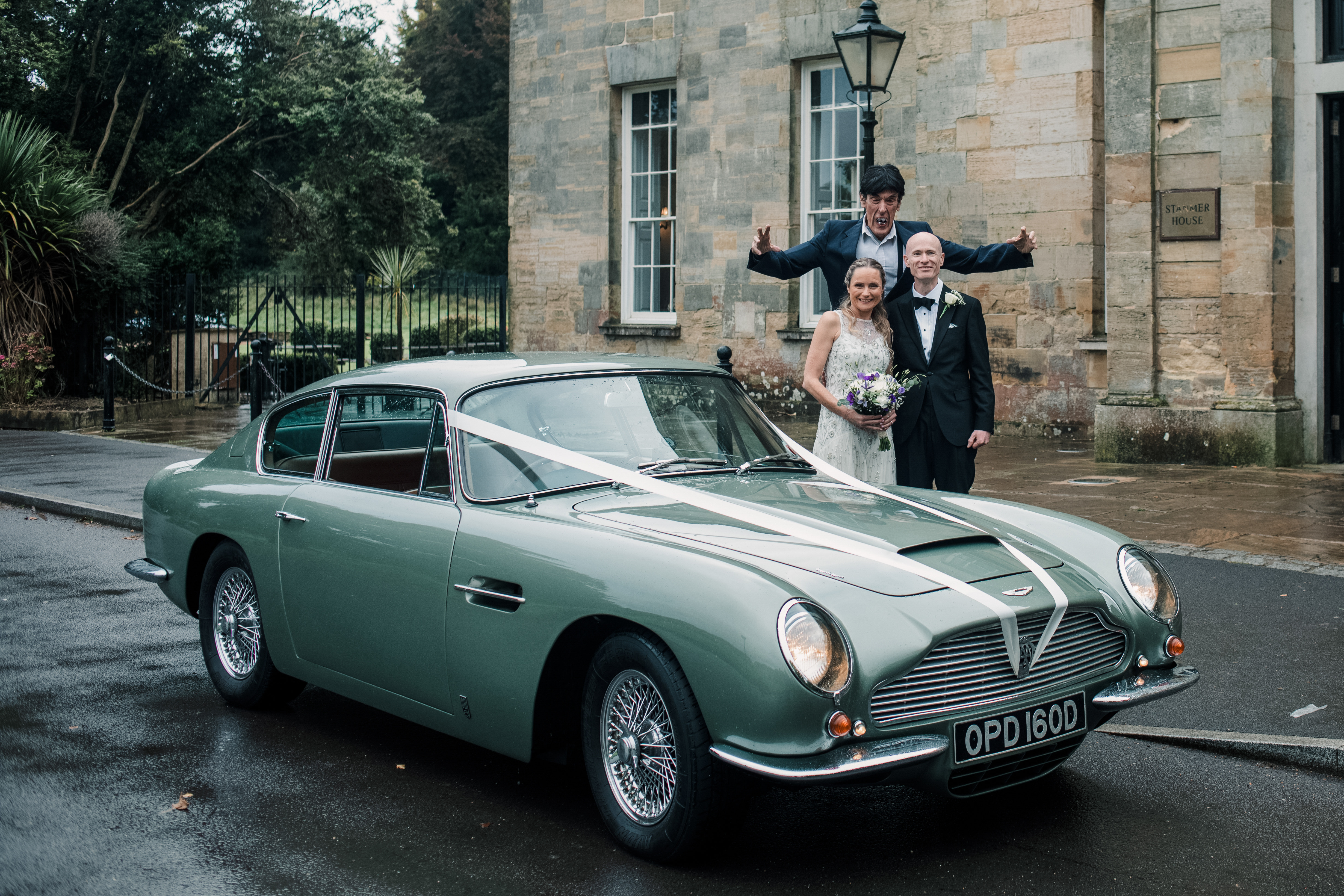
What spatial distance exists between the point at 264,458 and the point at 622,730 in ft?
8.01

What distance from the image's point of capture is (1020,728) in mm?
3672

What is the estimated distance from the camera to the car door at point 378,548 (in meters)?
4.39

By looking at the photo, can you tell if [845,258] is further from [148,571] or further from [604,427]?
[148,571]

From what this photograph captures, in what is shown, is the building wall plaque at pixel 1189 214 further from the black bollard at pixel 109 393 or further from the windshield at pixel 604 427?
the black bollard at pixel 109 393

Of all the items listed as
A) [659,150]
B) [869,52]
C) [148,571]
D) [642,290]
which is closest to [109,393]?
[642,290]

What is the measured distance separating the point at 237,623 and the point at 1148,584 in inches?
138

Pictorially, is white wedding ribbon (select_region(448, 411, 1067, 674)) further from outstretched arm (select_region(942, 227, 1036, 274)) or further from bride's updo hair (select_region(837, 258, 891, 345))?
outstretched arm (select_region(942, 227, 1036, 274))

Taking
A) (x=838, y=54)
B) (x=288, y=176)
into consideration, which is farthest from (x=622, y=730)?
(x=288, y=176)

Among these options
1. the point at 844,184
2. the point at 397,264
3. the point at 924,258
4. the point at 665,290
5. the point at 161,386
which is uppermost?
the point at 397,264

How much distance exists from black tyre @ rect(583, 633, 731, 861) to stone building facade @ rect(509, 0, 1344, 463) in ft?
31.1

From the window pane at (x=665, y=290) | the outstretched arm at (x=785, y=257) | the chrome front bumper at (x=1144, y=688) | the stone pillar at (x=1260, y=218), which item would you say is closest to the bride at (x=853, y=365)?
the outstretched arm at (x=785, y=257)

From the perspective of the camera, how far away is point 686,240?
17812 millimetres

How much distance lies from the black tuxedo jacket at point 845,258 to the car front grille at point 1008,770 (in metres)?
3.13

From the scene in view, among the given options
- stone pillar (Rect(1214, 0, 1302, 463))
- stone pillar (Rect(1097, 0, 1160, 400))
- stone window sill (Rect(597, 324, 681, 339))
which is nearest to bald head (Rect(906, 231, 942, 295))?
stone pillar (Rect(1214, 0, 1302, 463))
